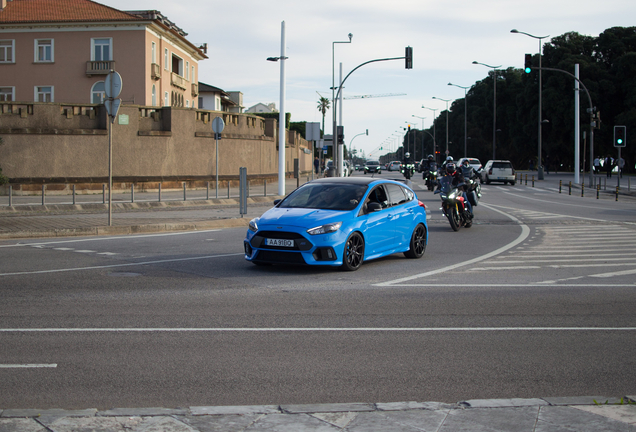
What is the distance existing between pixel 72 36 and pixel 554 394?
47022mm

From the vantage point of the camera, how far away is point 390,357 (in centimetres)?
593

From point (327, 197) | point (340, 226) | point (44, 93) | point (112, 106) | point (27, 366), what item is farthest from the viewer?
point (44, 93)

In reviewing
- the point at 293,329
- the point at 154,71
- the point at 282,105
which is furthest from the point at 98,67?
the point at 293,329

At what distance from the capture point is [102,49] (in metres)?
47.0

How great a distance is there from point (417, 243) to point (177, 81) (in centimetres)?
4394

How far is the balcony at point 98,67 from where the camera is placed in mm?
46344

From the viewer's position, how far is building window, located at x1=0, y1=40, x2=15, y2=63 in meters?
46.7

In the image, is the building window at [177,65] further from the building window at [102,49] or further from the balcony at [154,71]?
the building window at [102,49]

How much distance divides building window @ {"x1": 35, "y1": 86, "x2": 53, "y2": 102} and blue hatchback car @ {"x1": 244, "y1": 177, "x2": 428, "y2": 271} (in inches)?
→ 1574

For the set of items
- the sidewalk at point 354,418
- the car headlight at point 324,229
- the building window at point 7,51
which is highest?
the building window at point 7,51

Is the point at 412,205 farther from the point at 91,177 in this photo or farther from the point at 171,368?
the point at 91,177

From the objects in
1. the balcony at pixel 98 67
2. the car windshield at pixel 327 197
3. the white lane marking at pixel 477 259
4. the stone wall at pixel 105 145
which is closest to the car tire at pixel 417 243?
the white lane marking at pixel 477 259

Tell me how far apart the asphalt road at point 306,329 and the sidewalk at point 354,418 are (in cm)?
35

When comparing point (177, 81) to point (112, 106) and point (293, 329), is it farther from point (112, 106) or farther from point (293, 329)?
point (293, 329)
